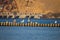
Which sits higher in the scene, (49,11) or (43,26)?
(49,11)

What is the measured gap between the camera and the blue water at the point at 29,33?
2456mm

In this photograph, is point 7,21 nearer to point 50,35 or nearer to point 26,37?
point 26,37

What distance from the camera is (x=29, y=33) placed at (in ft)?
8.20

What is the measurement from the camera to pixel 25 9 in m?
2.54

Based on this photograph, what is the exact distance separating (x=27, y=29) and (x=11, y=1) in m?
0.56

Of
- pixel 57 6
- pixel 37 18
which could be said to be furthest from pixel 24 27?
pixel 57 6

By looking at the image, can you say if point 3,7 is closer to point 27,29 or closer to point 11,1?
point 11,1

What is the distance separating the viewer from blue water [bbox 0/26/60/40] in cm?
Answer: 246

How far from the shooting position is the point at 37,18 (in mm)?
2500

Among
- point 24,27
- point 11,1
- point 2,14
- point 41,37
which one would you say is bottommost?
point 41,37

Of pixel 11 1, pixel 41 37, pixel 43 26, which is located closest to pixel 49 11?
pixel 43 26

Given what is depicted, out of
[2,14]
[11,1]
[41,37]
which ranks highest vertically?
[11,1]

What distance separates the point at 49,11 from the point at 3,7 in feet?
2.63

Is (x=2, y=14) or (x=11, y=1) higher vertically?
(x=11, y=1)
